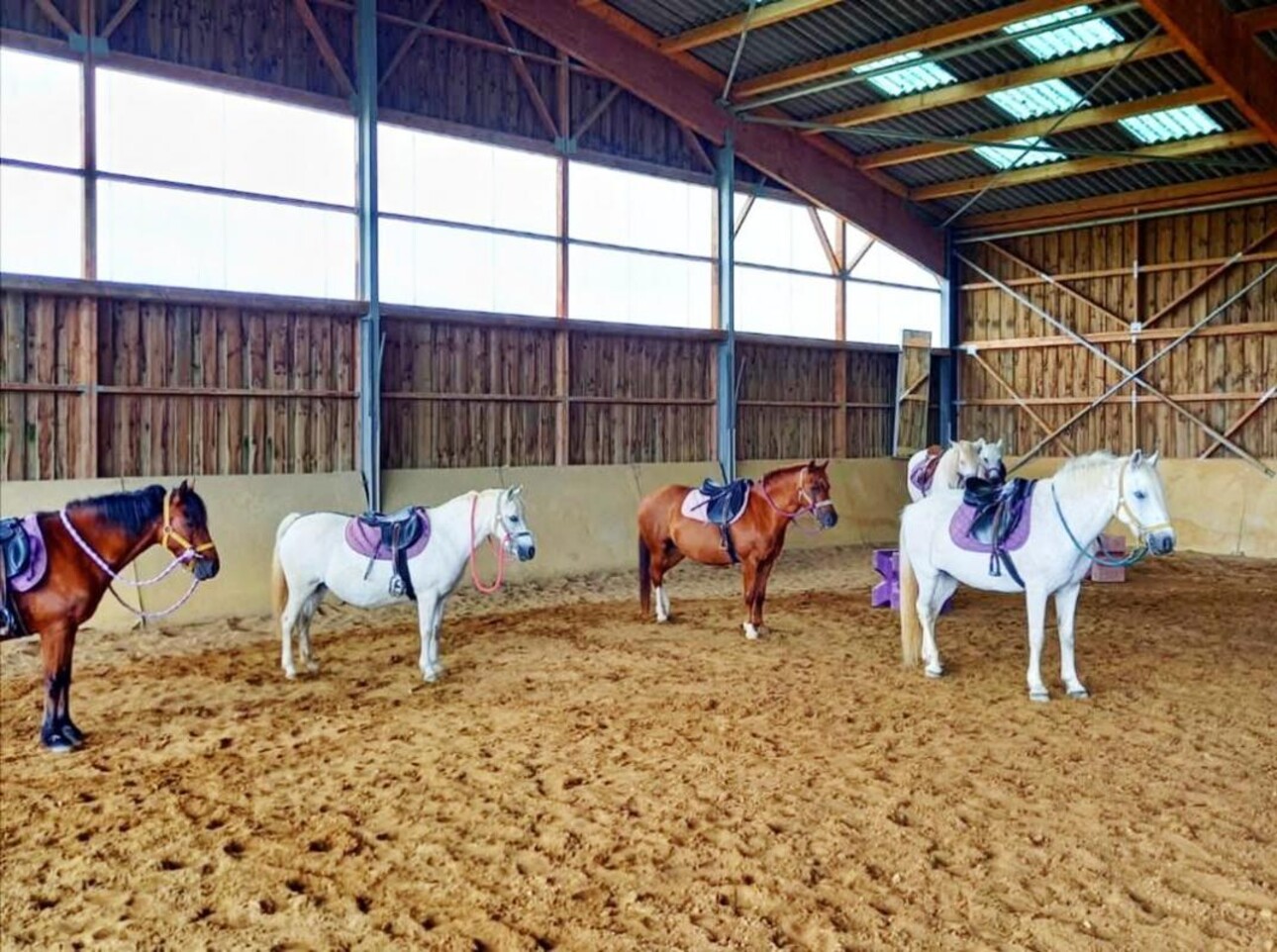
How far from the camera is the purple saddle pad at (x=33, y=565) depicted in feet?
14.4

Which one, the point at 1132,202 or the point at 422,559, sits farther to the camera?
the point at 1132,202

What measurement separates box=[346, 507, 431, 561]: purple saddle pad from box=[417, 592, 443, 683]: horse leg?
271 mm

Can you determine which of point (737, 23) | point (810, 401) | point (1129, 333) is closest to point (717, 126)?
point (737, 23)

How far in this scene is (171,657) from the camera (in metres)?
6.41

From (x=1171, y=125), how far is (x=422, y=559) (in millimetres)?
10608

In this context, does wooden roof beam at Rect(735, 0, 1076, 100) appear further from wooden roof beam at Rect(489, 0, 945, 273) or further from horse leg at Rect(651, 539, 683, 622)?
horse leg at Rect(651, 539, 683, 622)

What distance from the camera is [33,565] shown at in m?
4.40

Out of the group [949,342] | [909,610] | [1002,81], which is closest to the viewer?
[909,610]

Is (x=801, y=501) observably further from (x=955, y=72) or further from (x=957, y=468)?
(x=955, y=72)

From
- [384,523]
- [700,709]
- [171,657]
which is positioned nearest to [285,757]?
[384,523]

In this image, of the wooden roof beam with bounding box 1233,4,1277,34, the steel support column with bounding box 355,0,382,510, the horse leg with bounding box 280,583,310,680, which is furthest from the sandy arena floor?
the wooden roof beam with bounding box 1233,4,1277,34

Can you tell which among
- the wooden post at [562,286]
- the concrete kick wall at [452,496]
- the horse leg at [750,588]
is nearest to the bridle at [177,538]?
the concrete kick wall at [452,496]

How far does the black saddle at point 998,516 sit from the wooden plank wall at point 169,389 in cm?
617

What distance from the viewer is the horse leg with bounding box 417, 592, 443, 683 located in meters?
5.69
